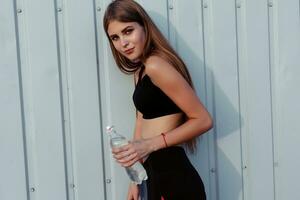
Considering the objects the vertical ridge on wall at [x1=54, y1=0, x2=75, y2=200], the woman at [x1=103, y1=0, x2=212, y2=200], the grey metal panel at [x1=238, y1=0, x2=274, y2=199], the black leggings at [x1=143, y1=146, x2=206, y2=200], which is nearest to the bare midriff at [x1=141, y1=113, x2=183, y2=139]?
the woman at [x1=103, y1=0, x2=212, y2=200]

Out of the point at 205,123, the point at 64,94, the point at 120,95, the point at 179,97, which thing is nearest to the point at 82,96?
the point at 64,94

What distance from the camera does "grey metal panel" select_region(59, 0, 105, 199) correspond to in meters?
2.62

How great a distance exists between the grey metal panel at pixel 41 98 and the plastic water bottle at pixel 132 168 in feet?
1.16

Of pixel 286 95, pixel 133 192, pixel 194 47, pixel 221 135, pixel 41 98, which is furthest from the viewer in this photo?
pixel 286 95

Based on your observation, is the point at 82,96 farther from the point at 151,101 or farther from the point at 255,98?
the point at 255,98

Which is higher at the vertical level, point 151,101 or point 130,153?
point 151,101

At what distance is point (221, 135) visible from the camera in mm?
2988

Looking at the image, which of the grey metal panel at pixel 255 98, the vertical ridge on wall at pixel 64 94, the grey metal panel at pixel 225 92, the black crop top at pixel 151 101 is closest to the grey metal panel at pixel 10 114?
the vertical ridge on wall at pixel 64 94

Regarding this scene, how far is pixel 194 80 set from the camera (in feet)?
9.57

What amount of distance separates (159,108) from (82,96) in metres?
0.49

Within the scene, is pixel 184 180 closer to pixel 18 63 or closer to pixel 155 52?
pixel 155 52

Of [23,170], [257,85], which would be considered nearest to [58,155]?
[23,170]

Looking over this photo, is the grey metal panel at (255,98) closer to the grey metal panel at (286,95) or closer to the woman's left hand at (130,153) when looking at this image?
the grey metal panel at (286,95)

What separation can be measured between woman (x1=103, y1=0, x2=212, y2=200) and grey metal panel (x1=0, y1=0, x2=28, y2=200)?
1.70 ft
